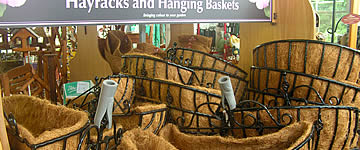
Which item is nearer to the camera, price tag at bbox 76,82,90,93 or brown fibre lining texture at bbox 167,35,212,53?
price tag at bbox 76,82,90,93

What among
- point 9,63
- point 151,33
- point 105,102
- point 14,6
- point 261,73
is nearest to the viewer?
point 105,102

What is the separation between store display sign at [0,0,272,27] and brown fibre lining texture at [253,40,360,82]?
16 cm

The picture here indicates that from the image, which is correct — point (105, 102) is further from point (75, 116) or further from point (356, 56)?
point (356, 56)

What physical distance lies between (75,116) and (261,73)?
62 centimetres

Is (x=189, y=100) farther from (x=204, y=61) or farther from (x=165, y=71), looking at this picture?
(x=204, y=61)

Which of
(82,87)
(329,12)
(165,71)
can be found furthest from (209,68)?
(329,12)

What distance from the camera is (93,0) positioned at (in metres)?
0.67

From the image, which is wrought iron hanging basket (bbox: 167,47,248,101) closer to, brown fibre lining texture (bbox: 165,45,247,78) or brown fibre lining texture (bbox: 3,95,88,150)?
brown fibre lining texture (bbox: 165,45,247,78)

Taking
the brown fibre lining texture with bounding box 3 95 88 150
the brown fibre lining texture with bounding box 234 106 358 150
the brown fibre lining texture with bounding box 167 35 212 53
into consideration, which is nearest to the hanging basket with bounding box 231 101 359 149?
the brown fibre lining texture with bounding box 234 106 358 150

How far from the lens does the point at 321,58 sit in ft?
2.85

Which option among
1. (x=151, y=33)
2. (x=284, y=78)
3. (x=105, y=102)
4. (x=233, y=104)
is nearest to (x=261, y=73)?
(x=284, y=78)

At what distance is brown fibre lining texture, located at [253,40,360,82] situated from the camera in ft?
2.83

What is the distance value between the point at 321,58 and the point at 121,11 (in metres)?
0.53

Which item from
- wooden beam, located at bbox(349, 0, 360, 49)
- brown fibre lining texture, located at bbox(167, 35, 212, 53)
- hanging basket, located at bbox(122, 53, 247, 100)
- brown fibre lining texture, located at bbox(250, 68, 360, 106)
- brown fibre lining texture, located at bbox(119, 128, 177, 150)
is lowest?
brown fibre lining texture, located at bbox(119, 128, 177, 150)
